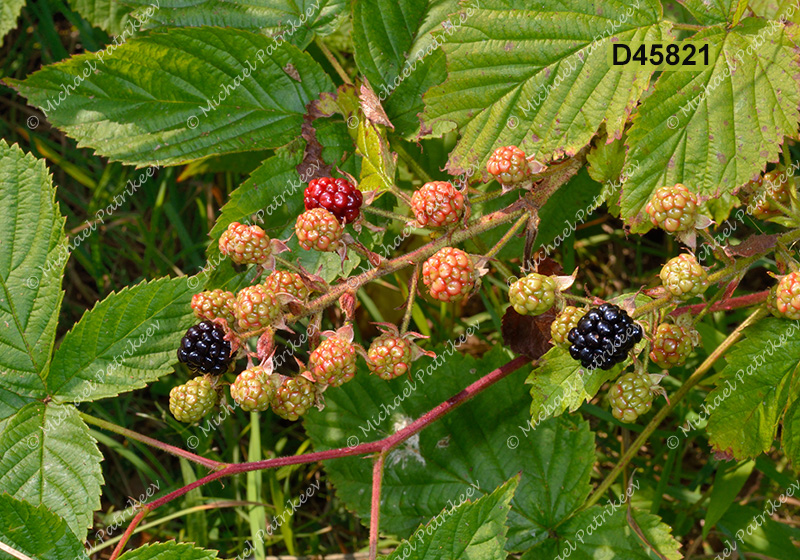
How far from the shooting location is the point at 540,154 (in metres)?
2.65

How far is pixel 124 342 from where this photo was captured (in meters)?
2.82

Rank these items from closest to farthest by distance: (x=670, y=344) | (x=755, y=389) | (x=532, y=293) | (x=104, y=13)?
(x=532, y=293)
(x=670, y=344)
(x=755, y=389)
(x=104, y=13)

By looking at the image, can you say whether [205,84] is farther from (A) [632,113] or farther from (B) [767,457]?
(B) [767,457]

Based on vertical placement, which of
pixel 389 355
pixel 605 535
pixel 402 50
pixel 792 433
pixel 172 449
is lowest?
pixel 605 535

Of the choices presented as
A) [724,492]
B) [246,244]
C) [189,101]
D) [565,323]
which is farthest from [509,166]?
[724,492]

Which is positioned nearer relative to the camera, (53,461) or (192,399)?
(192,399)

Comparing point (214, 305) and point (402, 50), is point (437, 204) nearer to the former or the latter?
point (214, 305)

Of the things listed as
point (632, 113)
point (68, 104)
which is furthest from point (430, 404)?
point (68, 104)

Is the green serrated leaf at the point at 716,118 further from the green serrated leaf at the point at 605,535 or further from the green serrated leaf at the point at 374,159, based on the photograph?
the green serrated leaf at the point at 605,535

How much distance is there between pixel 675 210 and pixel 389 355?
39.5 inches

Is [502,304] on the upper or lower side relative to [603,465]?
upper

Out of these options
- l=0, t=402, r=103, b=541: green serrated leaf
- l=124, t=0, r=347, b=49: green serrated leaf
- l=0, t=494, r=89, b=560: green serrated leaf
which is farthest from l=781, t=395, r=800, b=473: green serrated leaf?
l=0, t=402, r=103, b=541: green serrated leaf

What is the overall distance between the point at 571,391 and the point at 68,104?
2306 mm

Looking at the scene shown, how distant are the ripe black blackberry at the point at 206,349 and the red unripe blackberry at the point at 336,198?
0.55m
